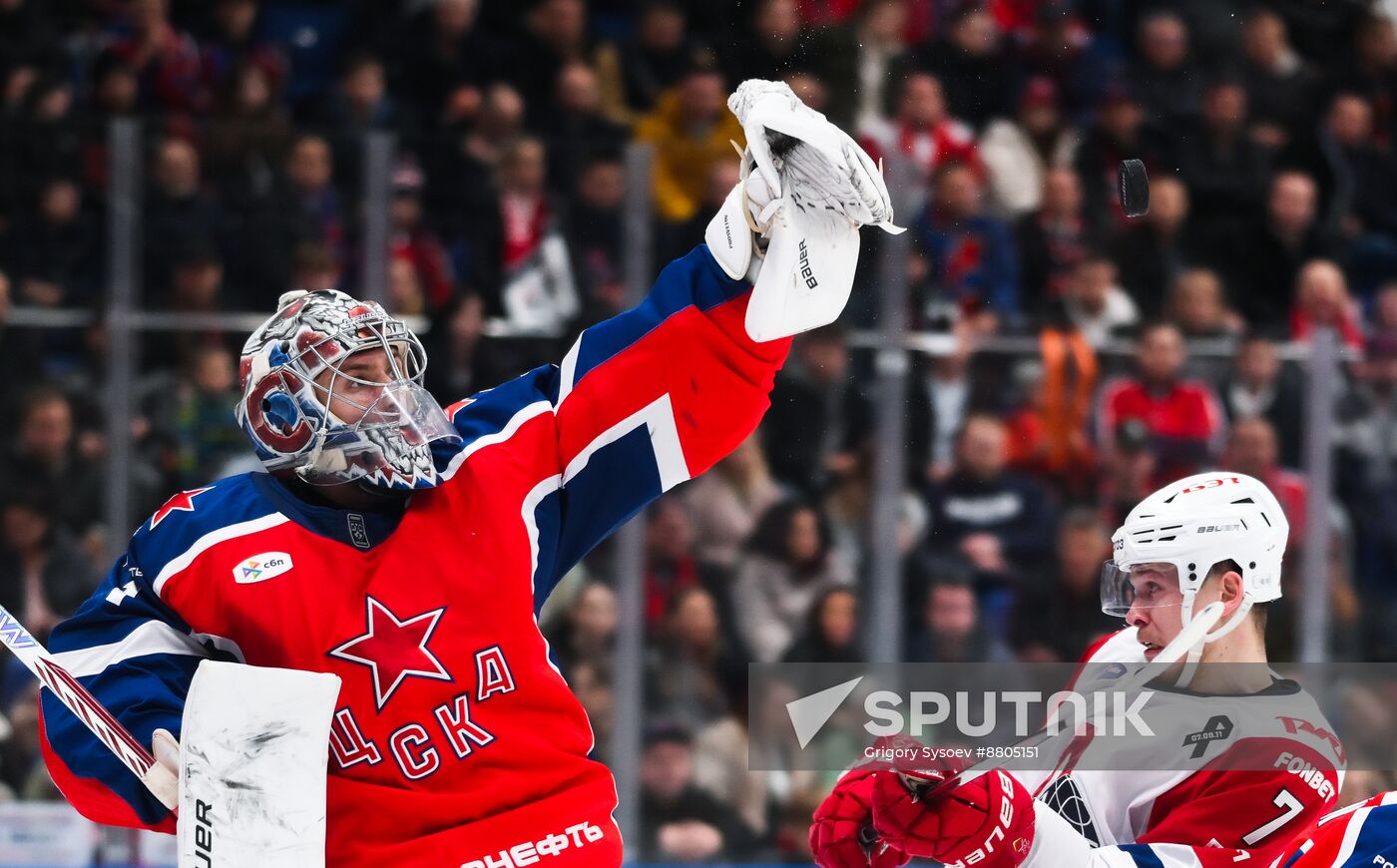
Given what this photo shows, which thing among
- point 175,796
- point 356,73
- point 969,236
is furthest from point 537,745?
point 356,73

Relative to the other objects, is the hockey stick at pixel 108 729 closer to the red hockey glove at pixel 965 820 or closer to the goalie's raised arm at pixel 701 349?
the goalie's raised arm at pixel 701 349

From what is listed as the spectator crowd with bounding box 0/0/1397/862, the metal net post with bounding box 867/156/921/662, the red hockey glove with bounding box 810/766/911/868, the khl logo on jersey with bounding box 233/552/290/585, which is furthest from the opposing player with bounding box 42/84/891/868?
the spectator crowd with bounding box 0/0/1397/862

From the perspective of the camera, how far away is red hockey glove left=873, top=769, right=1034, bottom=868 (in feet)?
8.53

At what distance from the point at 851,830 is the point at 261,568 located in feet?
2.99

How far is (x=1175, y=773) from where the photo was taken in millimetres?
→ 2781

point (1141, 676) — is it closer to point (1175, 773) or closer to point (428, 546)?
point (1175, 773)

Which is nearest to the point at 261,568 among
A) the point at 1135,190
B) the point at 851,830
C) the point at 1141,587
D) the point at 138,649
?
the point at 138,649

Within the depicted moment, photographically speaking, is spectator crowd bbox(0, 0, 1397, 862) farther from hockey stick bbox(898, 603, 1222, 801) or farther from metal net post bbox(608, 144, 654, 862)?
hockey stick bbox(898, 603, 1222, 801)

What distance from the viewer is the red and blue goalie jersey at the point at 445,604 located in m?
2.46

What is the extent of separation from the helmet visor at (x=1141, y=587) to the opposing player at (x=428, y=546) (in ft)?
2.01

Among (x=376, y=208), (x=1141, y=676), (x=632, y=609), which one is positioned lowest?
(x=632, y=609)

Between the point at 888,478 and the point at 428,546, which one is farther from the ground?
the point at 428,546

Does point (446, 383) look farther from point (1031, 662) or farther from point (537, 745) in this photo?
point (537, 745)

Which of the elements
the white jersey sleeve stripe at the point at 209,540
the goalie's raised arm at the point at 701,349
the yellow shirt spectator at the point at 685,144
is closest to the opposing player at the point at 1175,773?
the goalie's raised arm at the point at 701,349
